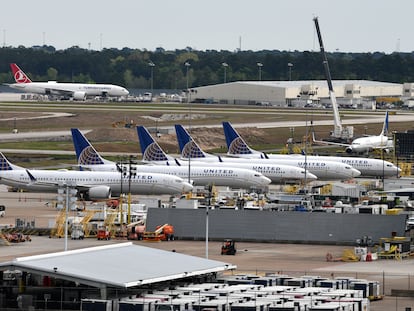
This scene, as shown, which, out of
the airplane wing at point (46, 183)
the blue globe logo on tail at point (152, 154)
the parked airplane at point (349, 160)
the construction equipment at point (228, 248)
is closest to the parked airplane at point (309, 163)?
the parked airplane at point (349, 160)

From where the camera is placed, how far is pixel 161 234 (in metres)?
124

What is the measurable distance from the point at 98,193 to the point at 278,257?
4127 centimetres

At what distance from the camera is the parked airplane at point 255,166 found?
551 ft

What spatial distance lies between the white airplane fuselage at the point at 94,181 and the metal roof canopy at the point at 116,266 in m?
64.0

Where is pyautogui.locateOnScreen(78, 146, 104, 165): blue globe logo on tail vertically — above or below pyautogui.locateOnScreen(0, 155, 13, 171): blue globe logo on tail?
above

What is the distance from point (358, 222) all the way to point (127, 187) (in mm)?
36605

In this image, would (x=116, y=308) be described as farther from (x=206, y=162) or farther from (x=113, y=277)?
(x=206, y=162)

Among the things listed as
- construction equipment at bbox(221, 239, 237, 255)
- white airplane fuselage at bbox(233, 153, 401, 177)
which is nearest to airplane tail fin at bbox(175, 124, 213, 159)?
white airplane fuselage at bbox(233, 153, 401, 177)

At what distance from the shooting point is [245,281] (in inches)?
3371

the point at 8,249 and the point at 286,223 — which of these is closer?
the point at 8,249

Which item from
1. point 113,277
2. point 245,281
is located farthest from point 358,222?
point 113,277

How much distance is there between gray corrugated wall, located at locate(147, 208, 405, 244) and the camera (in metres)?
122

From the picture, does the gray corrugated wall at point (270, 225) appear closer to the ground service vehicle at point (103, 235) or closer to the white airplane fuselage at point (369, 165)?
the ground service vehicle at point (103, 235)

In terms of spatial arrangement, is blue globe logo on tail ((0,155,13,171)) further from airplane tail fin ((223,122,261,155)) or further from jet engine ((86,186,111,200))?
airplane tail fin ((223,122,261,155))
